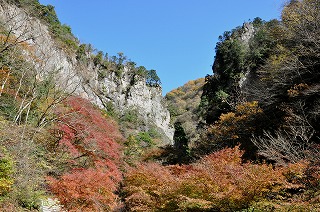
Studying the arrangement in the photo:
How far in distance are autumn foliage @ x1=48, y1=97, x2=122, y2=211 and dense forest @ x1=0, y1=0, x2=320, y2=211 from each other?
51 mm

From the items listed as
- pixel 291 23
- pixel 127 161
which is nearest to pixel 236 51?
pixel 291 23

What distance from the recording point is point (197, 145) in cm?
2294

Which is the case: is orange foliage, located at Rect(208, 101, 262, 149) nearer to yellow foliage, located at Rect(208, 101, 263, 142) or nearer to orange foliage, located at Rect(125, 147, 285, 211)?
yellow foliage, located at Rect(208, 101, 263, 142)

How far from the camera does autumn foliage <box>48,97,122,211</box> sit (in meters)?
10.3

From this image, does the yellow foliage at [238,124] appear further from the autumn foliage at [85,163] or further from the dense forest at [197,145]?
the autumn foliage at [85,163]

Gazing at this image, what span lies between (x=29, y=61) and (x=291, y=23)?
51.3ft

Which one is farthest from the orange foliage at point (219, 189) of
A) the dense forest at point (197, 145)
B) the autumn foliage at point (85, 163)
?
the autumn foliage at point (85, 163)

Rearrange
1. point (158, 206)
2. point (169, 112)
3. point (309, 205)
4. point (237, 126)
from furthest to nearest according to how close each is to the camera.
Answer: point (169, 112) < point (237, 126) < point (158, 206) < point (309, 205)

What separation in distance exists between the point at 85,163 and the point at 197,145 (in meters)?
10.7

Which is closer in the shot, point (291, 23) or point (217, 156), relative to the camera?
point (217, 156)

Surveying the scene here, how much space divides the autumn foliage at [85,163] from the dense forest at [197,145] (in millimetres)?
51

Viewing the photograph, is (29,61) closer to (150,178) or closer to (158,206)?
(150,178)

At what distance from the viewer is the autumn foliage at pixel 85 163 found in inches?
406

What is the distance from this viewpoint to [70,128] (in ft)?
50.7
